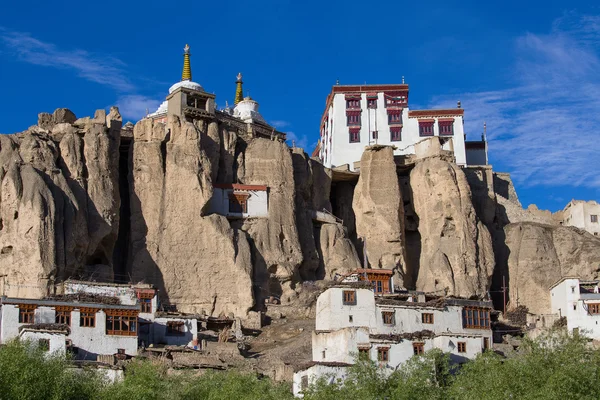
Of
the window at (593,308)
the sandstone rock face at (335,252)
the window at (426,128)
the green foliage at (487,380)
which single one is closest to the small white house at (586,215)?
the window at (426,128)

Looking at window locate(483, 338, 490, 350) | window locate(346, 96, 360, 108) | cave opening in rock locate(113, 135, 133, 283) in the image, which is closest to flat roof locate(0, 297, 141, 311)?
cave opening in rock locate(113, 135, 133, 283)

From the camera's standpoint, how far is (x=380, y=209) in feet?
284

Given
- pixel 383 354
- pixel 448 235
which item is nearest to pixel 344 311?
pixel 383 354

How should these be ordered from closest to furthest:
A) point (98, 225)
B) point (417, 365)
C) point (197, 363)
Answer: point (417, 365) < point (197, 363) < point (98, 225)

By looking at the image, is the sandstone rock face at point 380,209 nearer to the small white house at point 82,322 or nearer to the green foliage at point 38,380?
the small white house at point 82,322

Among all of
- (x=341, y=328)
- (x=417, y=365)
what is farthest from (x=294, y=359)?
(x=417, y=365)

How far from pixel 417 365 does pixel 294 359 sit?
9830 millimetres

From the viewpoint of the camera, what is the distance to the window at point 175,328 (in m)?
67.0

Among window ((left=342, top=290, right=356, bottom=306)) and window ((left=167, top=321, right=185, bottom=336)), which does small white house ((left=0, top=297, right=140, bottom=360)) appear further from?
window ((left=342, top=290, right=356, bottom=306))

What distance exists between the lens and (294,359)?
213ft

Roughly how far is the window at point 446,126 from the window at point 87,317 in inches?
1651

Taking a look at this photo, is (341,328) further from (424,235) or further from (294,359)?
(424,235)

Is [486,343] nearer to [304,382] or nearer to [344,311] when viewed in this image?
[344,311]

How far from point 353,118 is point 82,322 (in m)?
40.4
